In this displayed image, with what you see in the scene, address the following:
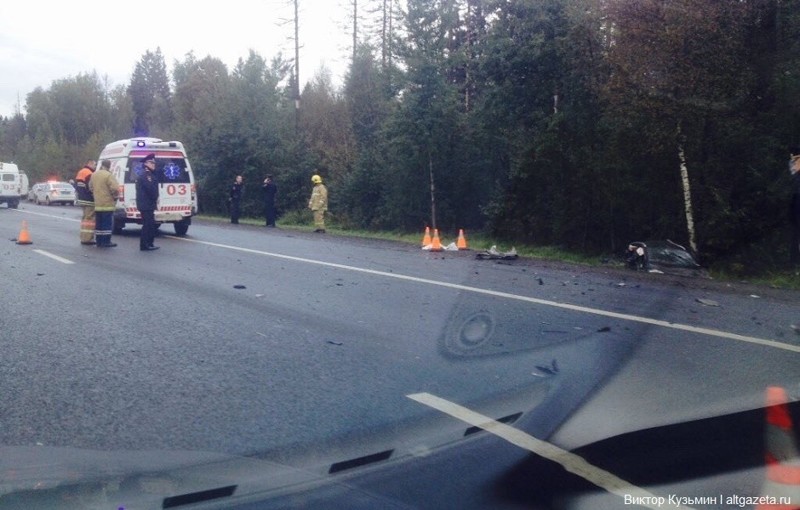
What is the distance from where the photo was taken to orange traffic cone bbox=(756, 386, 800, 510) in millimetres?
3863

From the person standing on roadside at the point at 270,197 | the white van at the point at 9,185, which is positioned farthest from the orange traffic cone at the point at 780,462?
the white van at the point at 9,185

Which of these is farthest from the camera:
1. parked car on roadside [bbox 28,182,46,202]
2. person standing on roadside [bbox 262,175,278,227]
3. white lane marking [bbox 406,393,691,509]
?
parked car on roadside [bbox 28,182,46,202]

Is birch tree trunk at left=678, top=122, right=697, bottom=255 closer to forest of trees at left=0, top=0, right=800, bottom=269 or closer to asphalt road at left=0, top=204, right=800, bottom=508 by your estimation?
forest of trees at left=0, top=0, right=800, bottom=269

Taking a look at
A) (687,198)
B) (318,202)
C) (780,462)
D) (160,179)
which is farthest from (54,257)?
(780,462)

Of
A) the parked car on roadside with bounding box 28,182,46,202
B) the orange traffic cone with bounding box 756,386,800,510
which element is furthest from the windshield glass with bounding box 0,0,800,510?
the parked car on roadside with bounding box 28,182,46,202

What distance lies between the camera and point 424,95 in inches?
936

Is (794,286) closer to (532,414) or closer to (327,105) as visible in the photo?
(532,414)

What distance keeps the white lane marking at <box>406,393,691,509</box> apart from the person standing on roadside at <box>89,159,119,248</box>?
12465 mm

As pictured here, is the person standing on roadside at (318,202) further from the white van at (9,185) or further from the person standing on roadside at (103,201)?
the white van at (9,185)

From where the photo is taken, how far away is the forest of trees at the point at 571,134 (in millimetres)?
14844

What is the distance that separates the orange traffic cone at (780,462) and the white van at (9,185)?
3812 cm

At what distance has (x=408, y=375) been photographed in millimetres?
6660

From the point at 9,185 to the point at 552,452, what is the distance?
38.2m

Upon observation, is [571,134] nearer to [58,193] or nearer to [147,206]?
[147,206]
